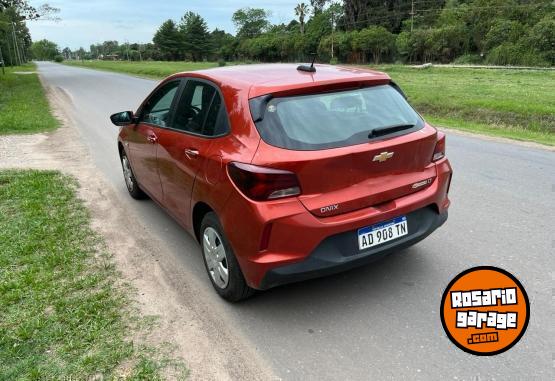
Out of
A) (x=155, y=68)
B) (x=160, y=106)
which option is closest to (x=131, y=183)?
(x=160, y=106)

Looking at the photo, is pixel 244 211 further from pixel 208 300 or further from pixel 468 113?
pixel 468 113

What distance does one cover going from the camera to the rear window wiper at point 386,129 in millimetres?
3158

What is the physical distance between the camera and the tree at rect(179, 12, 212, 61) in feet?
342

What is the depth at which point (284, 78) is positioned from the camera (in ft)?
11.1

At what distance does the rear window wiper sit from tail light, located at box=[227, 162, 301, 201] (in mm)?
702

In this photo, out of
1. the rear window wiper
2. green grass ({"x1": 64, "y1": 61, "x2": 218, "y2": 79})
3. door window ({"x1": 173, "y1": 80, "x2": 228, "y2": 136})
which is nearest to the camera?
the rear window wiper

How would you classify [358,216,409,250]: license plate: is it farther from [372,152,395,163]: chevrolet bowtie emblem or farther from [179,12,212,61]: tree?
[179,12,212,61]: tree

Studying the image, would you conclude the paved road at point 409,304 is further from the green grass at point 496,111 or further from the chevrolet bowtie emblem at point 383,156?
the green grass at point 496,111

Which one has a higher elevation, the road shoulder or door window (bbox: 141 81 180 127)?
door window (bbox: 141 81 180 127)

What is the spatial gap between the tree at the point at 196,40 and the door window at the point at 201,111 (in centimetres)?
10578

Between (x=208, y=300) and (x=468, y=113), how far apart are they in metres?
11.8

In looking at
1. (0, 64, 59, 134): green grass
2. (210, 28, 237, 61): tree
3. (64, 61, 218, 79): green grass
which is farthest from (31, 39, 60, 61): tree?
(0, 64, 59, 134): green grass

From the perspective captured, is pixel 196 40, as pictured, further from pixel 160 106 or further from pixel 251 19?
pixel 160 106

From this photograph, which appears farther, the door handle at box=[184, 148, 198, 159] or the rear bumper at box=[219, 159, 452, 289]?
the door handle at box=[184, 148, 198, 159]
